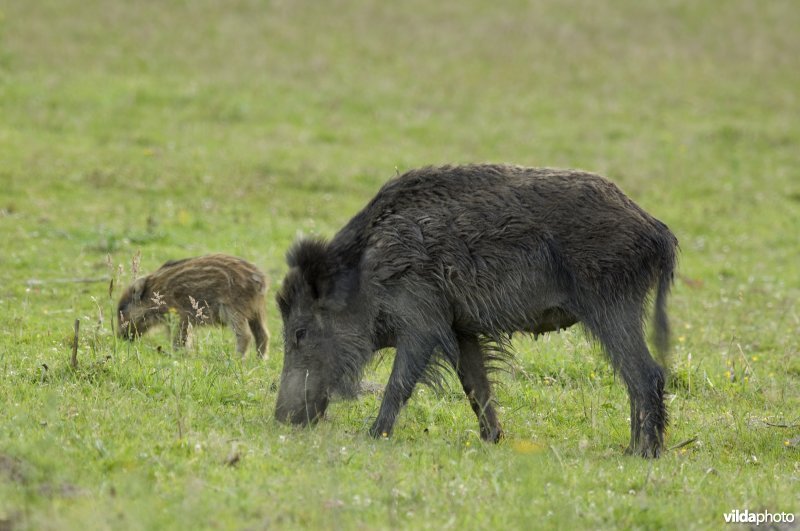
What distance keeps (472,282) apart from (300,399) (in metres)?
1.40

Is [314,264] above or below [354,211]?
above

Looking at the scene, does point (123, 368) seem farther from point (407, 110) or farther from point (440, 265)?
point (407, 110)

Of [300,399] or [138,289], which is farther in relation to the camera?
[138,289]

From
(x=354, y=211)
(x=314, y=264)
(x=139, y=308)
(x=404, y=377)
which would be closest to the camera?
(x=404, y=377)

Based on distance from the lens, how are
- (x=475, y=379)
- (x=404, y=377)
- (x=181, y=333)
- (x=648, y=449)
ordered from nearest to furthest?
(x=648, y=449), (x=404, y=377), (x=475, y=379), (x=181, y=333)

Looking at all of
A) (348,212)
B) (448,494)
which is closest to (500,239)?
(448,494)

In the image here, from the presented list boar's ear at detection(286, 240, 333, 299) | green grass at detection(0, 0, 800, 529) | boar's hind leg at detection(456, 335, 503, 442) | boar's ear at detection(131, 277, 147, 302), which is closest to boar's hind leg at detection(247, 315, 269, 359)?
green grass at detection(0, 0, 800, 529)

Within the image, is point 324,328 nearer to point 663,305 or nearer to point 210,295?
point 663,305

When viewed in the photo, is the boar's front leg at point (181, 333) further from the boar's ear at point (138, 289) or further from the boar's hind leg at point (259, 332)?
the boar's hind leg at point (259, 332)

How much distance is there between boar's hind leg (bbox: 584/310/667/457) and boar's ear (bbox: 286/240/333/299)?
179cm

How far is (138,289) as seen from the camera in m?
10.0

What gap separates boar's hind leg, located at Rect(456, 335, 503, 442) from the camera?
7508mm

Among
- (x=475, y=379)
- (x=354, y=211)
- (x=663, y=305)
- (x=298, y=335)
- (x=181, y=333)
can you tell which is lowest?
(x=354, y=211)

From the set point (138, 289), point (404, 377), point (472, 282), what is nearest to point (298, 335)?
point (404, 377)
